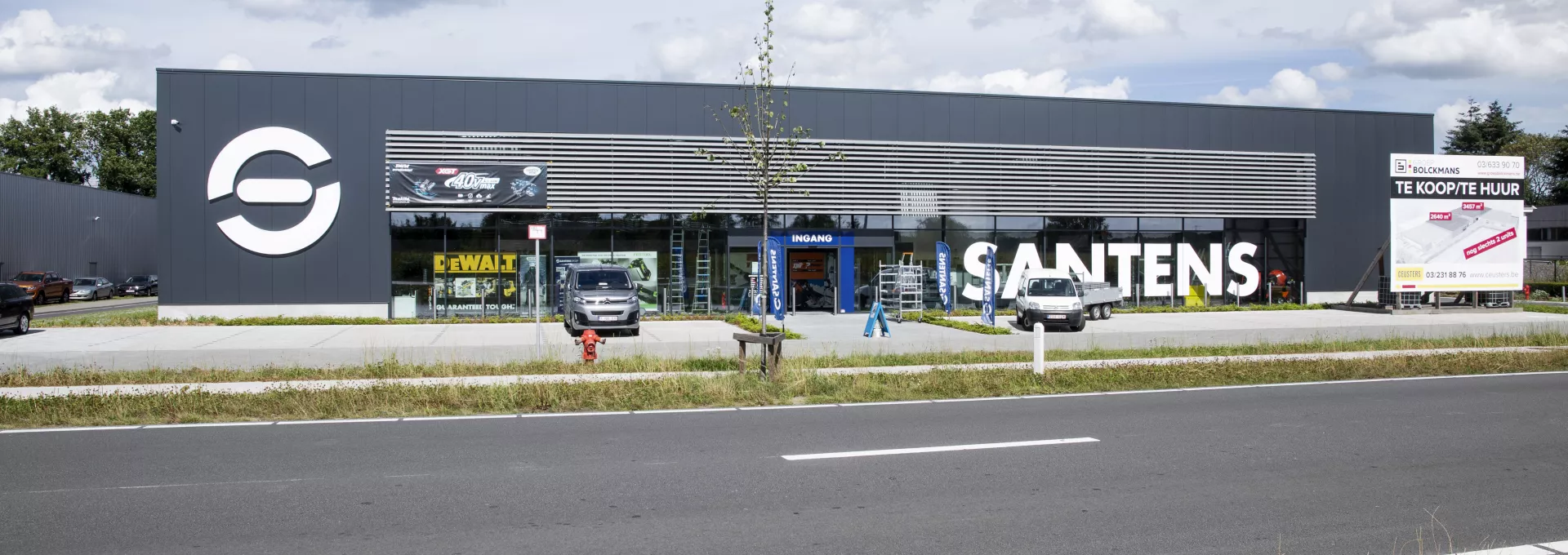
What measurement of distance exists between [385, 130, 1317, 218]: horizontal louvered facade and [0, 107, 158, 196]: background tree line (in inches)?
2398

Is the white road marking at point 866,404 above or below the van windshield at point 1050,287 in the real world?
below

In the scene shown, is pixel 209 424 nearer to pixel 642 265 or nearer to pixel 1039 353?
pixel 1039 353

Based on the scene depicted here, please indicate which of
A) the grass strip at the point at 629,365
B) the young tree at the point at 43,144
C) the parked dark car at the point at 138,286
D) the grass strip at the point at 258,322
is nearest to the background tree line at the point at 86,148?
the young tree at the point at 43,144

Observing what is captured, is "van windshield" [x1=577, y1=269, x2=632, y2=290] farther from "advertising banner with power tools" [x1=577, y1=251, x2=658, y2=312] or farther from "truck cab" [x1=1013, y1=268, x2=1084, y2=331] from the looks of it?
"truck cab" [x1=1013, y1=268, x2=1084, y2=331]

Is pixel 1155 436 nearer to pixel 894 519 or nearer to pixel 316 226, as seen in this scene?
pixel 894 519

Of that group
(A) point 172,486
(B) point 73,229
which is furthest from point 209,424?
(B) point 73,229

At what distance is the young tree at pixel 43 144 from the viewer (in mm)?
76188

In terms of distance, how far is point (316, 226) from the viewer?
95.3 feet

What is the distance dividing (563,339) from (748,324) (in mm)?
5334

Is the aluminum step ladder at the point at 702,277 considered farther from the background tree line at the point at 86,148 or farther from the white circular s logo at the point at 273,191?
the background tree line at the point at 86,148

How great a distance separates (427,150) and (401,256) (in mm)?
3151

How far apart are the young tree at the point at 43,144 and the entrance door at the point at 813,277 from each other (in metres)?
70.8

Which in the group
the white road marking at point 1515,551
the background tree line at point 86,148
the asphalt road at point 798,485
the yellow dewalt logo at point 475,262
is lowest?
the white road marking at point 1515,551

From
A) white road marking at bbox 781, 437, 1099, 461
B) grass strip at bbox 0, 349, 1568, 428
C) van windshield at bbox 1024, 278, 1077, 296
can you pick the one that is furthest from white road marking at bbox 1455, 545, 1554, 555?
van windshield at bbox 1024, 278, 1077, 296
